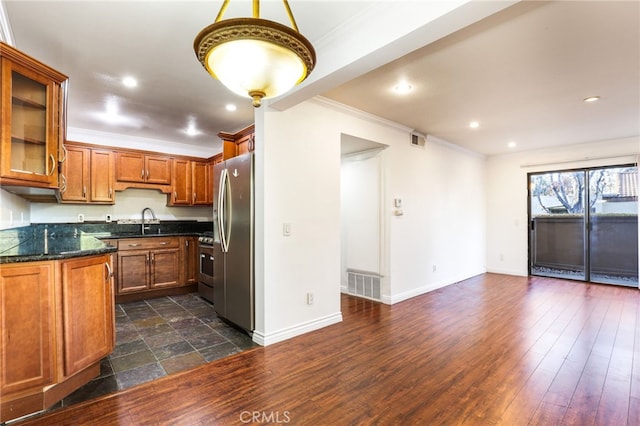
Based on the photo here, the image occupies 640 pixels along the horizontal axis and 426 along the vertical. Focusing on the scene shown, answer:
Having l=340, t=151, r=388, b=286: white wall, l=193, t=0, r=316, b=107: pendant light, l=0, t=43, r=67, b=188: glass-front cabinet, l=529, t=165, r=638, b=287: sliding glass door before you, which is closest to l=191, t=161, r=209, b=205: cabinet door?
l=340, t=151, r=388, b=286: white wall

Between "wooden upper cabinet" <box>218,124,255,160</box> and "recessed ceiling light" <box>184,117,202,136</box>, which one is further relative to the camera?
"recessed ceiling light" <box>184,117,202,136</box>

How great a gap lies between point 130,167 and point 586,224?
787 centimetres

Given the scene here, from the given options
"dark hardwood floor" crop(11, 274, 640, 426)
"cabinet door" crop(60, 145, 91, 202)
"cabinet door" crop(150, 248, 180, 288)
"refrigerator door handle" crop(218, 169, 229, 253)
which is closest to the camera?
"dark hardwood floor" crop(11, 274, 640, 426)

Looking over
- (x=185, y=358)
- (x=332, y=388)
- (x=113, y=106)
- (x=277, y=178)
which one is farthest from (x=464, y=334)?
(x=113, y=106)

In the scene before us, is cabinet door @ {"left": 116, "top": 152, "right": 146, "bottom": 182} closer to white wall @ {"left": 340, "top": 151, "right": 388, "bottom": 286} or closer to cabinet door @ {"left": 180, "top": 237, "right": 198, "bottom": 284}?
cabinet door @ {"left": 180, "top": 237, "right": 198, "bottom": 284}

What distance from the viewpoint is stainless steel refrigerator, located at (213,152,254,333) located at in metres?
3.01

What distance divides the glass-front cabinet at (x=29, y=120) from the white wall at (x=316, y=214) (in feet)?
5.03

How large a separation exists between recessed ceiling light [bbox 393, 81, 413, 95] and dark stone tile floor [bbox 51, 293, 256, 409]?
287cm

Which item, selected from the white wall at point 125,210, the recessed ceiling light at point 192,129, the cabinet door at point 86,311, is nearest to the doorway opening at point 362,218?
the recessed ceiling light at point 192,129

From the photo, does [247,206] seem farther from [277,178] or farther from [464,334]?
[464,334]

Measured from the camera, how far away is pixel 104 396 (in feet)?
6.68

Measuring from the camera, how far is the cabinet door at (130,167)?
15.0ft

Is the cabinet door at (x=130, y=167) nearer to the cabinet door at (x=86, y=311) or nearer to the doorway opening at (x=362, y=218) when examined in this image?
the cabinet door at (x=86, y=311)

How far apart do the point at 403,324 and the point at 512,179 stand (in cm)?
457
